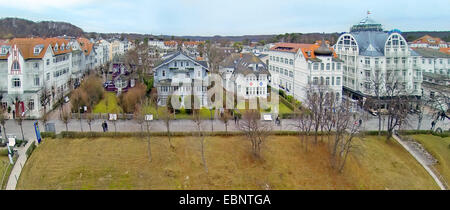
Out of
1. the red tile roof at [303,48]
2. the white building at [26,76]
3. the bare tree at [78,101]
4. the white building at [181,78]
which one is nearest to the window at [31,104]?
the white building at [26,76]

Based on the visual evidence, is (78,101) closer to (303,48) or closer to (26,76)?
(26,76)

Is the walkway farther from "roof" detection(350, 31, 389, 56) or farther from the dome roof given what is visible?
"roof" detection(350, 31, 389, 56)

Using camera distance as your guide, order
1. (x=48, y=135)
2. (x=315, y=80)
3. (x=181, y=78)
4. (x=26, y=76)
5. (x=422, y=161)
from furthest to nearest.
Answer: (x=181, y=78) < (x=315, y=80) < (x=26, y=76) < (x=48, y=135) < (x=422, y=161)

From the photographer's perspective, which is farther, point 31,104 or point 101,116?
point 31,104

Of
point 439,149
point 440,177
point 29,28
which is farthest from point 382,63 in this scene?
point 29,28

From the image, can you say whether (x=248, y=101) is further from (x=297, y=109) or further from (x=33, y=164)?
(x=33, y=164)
